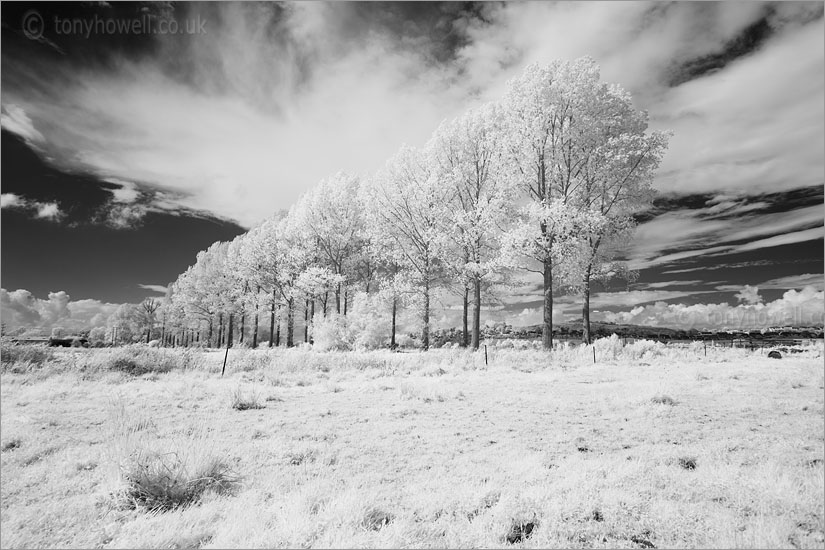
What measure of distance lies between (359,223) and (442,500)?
24.1m

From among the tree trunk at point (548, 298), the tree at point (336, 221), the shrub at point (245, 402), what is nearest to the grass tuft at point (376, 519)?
the shrub at point (245, 402)

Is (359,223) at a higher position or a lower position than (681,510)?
higher

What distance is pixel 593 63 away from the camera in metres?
16.6

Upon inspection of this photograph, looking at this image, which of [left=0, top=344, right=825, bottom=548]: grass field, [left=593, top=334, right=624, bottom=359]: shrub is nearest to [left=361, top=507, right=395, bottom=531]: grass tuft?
[left=0, top=344, right=825, bottom=548]: grass field

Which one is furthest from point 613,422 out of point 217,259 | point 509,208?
point 217,259

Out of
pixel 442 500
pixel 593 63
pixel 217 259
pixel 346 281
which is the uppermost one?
pixel 593 63

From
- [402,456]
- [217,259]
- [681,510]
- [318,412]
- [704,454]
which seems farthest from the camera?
[217,259]

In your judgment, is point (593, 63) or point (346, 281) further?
point (346, 281)

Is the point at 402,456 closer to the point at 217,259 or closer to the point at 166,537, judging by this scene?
the point at 166,537

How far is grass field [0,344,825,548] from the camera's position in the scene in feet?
9.78

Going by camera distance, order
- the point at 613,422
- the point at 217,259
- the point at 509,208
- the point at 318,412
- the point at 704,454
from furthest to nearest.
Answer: the point at 217,259 → the point at 509,208 → the point at 318,412 → the point at 613,422 → the point at 704,454

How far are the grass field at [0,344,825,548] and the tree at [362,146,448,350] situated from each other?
1068 cm

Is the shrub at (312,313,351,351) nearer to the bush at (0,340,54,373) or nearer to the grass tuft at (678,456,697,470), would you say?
the bush at (0,340,54,373)

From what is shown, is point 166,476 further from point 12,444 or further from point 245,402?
point 245,402
